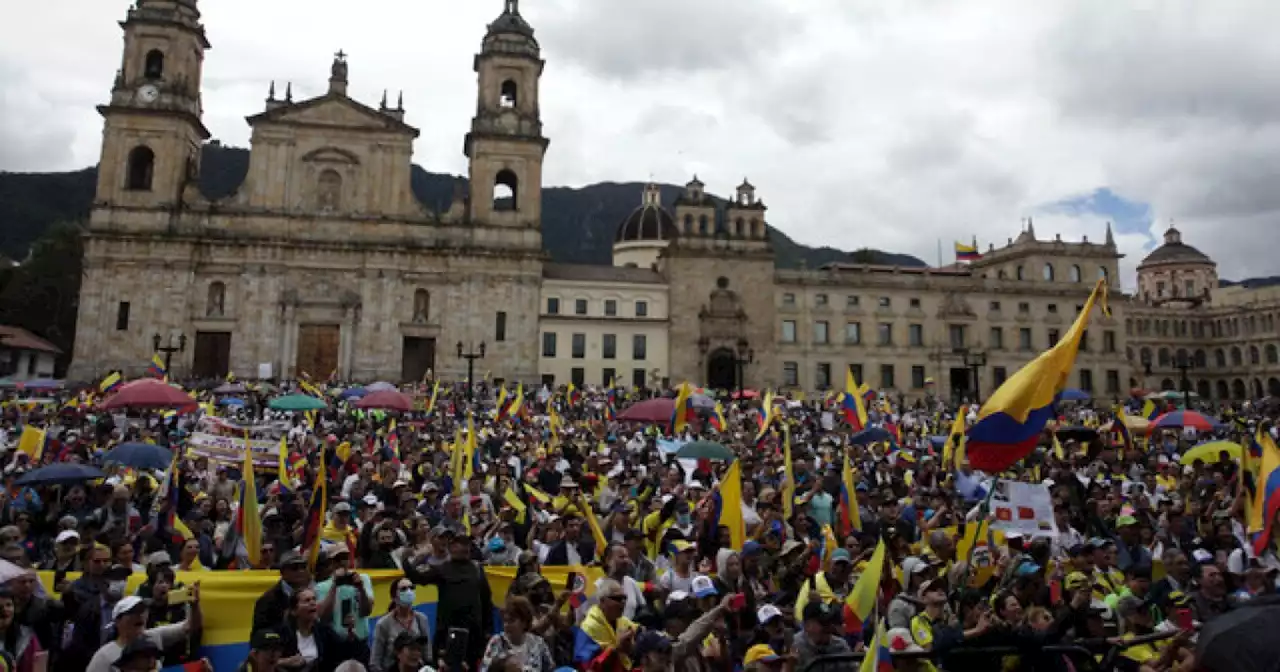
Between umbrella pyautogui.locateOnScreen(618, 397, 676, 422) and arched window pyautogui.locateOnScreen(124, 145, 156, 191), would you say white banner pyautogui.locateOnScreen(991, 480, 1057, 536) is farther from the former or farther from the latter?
arched window pyautogui.locateOnScreen(124, 145, 156, 191)

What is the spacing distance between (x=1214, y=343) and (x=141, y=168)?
95003mm

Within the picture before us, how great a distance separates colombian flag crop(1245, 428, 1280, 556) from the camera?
8.77 metres

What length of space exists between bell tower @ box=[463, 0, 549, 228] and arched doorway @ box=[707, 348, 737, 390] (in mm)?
14653

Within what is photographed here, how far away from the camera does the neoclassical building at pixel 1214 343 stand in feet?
260

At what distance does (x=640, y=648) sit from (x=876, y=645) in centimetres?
149

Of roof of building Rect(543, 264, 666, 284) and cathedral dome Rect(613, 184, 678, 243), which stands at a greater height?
cathedral dome Rect(613, 184, 678, 243)

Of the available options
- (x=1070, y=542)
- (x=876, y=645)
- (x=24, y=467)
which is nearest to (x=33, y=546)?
(x=24, y=467)

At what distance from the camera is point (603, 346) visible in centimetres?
5381

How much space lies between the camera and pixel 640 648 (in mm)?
5445

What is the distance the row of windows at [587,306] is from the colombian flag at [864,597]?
47.3 metres

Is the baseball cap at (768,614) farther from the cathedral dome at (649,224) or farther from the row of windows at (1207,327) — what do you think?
the row of windows at (1207,327)

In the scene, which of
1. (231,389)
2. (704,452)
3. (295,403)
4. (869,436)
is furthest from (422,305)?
(704,452)

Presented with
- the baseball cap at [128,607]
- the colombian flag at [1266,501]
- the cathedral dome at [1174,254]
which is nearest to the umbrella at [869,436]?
the colombian flag at [1266,501]

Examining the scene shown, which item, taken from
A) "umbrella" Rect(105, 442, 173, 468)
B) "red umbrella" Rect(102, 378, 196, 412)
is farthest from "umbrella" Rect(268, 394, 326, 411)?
"umbrella" Rect(105, 442, 173, 468)
